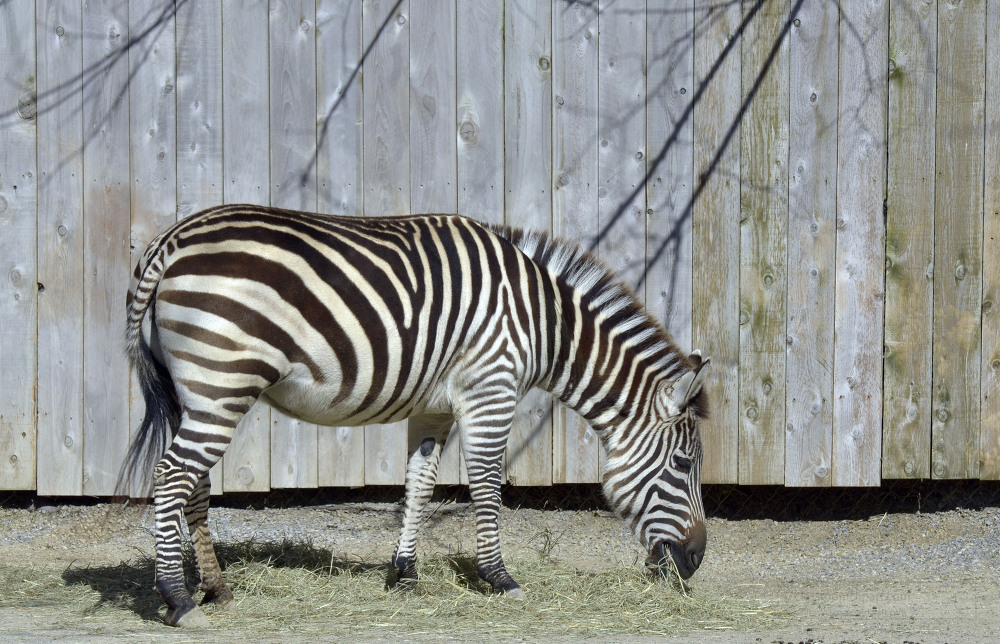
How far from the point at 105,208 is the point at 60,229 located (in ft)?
0.95

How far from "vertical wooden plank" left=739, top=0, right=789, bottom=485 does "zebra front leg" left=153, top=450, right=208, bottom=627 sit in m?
3.34

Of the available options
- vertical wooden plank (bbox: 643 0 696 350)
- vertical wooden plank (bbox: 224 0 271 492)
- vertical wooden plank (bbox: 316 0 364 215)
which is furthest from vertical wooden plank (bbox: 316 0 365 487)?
vertical wooden plank (bbox: 643 0 696 350)

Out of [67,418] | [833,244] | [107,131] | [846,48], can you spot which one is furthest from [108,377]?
[846,48]

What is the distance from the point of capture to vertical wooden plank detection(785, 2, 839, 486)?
565 cm

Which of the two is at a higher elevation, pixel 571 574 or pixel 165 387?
pixel 165 387

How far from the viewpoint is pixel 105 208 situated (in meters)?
5.58

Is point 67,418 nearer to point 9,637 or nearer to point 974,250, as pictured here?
point 9,637

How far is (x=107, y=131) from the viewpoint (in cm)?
558

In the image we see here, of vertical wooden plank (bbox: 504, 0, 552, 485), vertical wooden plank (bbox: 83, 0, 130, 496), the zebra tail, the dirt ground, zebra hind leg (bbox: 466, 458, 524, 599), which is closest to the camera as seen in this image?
the zebra tail

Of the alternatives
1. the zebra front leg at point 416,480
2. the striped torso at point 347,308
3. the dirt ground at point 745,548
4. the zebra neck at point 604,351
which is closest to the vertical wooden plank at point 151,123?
the dirt ground at point 745,548

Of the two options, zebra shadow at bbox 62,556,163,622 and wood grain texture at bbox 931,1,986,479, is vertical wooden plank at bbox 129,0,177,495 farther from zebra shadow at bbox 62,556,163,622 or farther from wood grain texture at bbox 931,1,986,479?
wood grain texture at bbox 931,1,986,479

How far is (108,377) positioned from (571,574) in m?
2.96

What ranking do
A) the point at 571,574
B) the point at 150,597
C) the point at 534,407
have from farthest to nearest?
the point at 534,407 → the point at 571,574 → the point at 150,597

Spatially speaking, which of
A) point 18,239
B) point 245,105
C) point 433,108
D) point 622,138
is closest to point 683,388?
point 622,138
